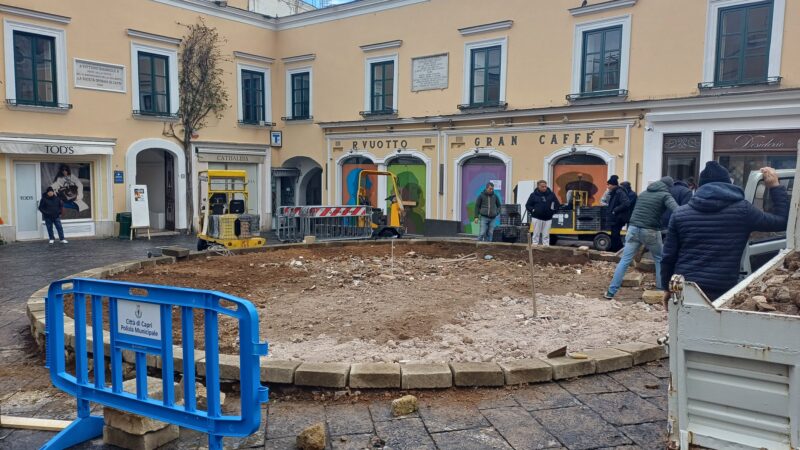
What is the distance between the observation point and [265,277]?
9656mm

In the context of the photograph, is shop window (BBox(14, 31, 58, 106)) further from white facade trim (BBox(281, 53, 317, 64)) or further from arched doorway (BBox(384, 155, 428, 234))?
arched doorway (BBox(384, 155, 428, 234))

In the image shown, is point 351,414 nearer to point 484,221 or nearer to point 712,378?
point 712,378

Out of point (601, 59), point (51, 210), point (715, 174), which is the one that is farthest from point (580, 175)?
point (51, 210)

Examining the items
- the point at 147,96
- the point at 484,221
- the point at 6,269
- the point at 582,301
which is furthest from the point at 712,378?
the point at 147,96

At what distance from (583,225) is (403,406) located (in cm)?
1126

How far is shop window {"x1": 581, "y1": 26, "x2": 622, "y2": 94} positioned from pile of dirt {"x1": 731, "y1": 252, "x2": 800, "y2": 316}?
13.1m

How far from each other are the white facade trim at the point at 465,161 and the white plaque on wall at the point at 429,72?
238 cm

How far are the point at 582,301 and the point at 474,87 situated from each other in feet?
40.2

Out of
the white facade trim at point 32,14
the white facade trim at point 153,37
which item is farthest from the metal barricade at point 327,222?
the white facade trim at point 32,14

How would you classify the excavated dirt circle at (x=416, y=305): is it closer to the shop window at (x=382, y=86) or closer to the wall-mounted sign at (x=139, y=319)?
the wall-mounted sign at (x=139, y=319)

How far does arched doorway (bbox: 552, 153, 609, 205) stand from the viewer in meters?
16.4

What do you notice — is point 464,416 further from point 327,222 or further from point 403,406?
point 327,222

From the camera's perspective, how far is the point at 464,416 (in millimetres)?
4371

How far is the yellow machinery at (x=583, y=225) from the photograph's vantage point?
1437cm
